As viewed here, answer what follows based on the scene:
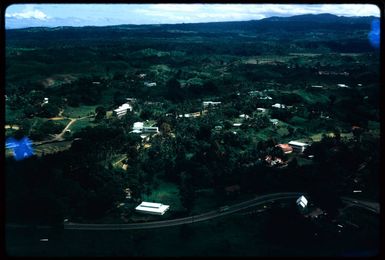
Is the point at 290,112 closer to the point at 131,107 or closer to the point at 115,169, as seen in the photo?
the point at 131,107

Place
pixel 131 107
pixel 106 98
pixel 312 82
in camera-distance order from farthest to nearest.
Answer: pixel 312 82 → pixel 106 98 → pixel 131 107

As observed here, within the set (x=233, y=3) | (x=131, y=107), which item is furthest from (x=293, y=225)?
(x=131, y=107)

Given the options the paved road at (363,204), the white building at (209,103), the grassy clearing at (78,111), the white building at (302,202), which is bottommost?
the white building at (209,103)

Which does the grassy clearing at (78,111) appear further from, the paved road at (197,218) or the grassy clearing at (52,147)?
the paved road at (197,218)

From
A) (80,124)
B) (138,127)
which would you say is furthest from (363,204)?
(80,124)

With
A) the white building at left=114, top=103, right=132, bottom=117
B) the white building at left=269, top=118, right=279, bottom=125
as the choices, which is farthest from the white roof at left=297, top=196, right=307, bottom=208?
the white building at left=114, top=103, right=132, bottom=117

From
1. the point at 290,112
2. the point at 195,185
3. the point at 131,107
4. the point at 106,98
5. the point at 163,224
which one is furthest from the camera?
the point at 106,98

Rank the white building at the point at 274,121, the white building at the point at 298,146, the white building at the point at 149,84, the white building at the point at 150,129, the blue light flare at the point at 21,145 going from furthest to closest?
the white building at the point at 149,84 → the white building at the point at 274,121 → the white building at the point at 150,129 → the white building at the point at 298,146 → the blue light flare at the point at 21,145

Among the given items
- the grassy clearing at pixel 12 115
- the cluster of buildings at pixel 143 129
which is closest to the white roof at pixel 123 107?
the cluster of buildings at pixel 143 129
